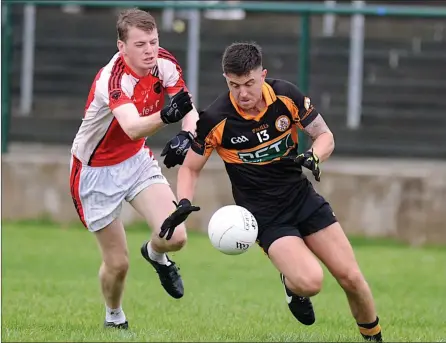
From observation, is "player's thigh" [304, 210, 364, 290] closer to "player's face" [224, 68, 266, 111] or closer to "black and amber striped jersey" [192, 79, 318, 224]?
"black and amber striped jersey" [192, 79, 318, 224]

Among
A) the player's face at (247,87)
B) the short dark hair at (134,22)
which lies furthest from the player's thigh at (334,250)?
the short dark hair at (134,22)

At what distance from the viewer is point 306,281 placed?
7.45 meters

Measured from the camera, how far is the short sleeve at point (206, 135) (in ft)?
25.3

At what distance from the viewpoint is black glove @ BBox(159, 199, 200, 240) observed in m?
7.49

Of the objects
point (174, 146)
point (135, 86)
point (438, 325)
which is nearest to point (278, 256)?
point (174, 146)

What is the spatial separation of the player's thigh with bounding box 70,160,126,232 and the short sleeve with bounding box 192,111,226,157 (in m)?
0.98

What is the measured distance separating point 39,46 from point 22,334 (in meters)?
9.86

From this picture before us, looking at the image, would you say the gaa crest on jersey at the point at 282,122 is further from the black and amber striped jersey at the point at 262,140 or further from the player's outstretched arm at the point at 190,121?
the player's outstretched arm at the point at 190,121

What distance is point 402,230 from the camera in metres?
14.0

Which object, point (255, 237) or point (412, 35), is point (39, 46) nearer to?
point (412, 35)

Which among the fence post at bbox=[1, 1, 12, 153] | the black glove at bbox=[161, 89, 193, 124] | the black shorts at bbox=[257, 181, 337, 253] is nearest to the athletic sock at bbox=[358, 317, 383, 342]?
the black shorts at bbox=[257, 181, 337, 253]

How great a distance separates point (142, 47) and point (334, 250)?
→ 1.94 metres

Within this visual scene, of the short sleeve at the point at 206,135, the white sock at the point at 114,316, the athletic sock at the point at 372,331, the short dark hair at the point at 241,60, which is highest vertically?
the short dark hair at the point at 241,60

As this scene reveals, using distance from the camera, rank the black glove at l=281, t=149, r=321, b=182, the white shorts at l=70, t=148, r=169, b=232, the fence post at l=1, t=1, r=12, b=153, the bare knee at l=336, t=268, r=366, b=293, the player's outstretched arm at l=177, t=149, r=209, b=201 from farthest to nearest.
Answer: the fence post at l=1, t=1, r=12, b=153 < the white shorts at l=70, t=148, r=169, b=232 < the player's outstretched arm at l=177, t=149, r=209, b=201 < the bare knee at l=336, t=268, r=366, b=293 < the black glove at l=281, t=149, r=321, b=182
